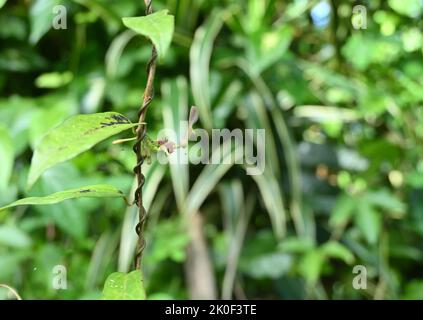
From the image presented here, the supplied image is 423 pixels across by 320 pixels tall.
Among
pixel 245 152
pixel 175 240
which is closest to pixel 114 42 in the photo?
pixel 245 152

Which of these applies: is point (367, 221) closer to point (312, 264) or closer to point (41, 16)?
point (312, 264)

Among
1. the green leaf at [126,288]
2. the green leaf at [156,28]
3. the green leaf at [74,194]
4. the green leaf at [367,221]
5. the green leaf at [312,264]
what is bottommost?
the green leaf at [126,288]

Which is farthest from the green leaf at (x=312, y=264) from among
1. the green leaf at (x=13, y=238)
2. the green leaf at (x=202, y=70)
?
the green leaf at (x=13, y=238)

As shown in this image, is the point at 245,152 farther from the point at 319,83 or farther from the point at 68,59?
the point at 68,59

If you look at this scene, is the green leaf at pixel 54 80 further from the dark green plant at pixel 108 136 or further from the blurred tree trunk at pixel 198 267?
the dark green plant at pixel 108 136

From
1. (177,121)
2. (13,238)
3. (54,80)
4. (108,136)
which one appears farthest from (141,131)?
(54,80)
